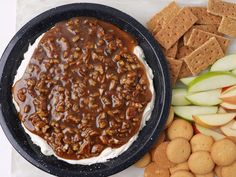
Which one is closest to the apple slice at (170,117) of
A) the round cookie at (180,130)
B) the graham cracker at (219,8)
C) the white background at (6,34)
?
the round cookie at (180,130)

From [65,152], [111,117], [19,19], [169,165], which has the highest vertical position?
[19,19]

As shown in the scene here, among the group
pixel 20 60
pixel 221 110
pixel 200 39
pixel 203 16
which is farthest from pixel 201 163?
pixel 20 60

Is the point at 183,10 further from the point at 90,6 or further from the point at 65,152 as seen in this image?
the point at 65,152

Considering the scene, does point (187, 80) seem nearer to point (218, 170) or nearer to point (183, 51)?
point (183, 51)

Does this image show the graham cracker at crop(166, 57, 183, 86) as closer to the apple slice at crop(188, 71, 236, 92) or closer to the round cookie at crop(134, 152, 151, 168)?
the apple slice at crop(188, 71, 236, 92)

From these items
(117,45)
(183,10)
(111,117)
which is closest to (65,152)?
(111,117)

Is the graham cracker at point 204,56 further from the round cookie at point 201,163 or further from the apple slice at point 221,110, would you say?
the round cookie at point 201,163

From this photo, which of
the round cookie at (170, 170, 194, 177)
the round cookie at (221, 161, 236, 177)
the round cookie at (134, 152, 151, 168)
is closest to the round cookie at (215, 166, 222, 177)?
the round cookie at (221, 161, 236, 177)
